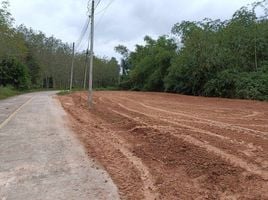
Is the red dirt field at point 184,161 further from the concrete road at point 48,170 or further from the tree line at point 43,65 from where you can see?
the tree line at point 43,65

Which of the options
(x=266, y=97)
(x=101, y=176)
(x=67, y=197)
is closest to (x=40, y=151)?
(x=101, y=176)

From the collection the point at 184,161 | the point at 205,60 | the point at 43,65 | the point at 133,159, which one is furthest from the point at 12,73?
the point at 184,161

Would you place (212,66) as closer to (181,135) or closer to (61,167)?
(181,135)

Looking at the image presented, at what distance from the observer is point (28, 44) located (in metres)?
86.2

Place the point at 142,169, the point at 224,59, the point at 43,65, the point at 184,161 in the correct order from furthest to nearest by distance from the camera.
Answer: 1. the point at 43,65
2. the point at 224,59
3. the point at 184,161
4. the point at 142,169

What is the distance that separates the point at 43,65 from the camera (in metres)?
87.9

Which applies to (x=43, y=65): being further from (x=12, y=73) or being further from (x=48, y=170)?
(x=48, y=170)

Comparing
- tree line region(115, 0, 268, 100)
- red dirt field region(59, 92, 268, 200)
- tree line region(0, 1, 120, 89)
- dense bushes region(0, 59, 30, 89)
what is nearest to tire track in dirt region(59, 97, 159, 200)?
red dirt field region(59, 92, 268, 200)

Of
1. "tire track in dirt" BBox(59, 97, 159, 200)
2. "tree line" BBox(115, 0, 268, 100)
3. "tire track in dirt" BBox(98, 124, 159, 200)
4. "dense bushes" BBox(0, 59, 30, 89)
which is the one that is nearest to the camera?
"tire track in dirt" BBox(98, 124, 159, 200)

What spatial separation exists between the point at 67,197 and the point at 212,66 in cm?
3865

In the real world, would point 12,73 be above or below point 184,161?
above

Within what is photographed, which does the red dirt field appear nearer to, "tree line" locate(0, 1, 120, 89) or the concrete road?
the concrete road

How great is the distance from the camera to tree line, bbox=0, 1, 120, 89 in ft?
216

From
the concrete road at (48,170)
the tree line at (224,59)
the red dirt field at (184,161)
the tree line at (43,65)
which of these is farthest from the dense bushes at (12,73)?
the red dirt field at (184,161)
